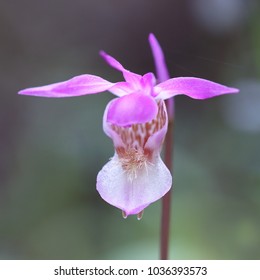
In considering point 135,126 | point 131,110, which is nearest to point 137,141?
point 135,126

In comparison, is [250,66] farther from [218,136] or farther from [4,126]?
[4,126]

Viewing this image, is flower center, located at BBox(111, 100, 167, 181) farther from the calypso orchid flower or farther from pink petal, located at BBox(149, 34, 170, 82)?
pink petal, located at BBox(149, 34, 170, 82)

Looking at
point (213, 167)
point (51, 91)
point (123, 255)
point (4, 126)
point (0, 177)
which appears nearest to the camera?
point (51, 91)

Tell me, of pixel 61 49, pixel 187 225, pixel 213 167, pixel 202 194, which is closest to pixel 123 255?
pixel 187 225

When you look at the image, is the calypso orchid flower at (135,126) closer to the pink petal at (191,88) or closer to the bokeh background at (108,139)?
the pink petal at (191,88)

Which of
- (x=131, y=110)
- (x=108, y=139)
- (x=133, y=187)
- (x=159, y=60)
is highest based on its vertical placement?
(x=108, y=139)

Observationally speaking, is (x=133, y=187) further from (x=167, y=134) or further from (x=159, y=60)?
(x=159, y=60)
